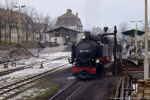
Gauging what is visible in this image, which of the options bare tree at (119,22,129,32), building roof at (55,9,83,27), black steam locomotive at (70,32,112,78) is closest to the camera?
black steam locomotive at (70,32,112,78)

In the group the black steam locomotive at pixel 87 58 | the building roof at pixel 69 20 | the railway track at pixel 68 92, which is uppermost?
the building roof at pixel 69 20

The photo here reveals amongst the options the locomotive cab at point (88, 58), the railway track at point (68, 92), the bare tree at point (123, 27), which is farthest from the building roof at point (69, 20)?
the railway track at point (68, 92)

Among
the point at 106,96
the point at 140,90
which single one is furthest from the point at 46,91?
the point at 140,90

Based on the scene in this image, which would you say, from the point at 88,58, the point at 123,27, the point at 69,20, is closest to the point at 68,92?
the point at 88,58

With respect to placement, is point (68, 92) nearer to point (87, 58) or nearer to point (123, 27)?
point (87, 58)

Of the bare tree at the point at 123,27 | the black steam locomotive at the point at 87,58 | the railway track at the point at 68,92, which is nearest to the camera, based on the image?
the railway track at the point at 68,92

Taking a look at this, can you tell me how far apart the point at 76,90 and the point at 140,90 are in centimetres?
366

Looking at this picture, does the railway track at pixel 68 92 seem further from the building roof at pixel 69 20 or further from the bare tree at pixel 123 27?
the bare tree at pixel 123 27

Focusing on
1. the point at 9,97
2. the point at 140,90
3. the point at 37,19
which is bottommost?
the point at 9,97

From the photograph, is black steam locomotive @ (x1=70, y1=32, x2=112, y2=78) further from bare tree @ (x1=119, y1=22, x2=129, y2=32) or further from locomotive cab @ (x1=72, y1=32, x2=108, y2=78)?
bare tree @ (x1=119, y1=22, x2=129, y2=32)

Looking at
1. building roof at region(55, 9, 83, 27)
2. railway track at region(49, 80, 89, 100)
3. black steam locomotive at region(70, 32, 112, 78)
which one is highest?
building roof at region(55, 9, 83, 27)

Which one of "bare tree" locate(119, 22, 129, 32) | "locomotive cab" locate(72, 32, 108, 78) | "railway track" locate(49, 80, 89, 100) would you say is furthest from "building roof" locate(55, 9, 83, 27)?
"railway track" locate(49, 80, 89, 100)

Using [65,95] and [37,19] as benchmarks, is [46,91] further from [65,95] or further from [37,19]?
[37,19]

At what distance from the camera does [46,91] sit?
1078 centimetres
